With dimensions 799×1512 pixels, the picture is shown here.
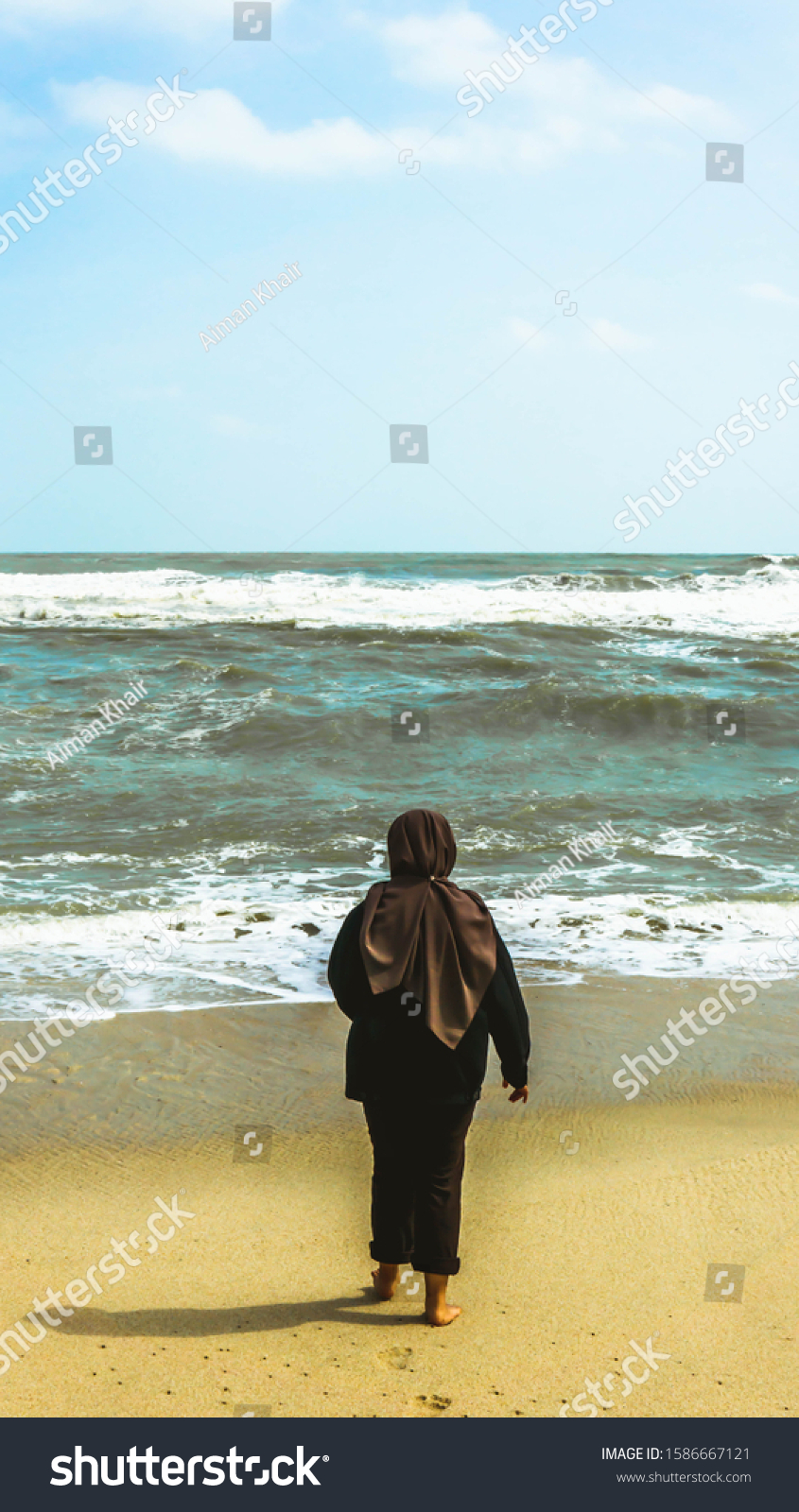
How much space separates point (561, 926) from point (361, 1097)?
143 inches

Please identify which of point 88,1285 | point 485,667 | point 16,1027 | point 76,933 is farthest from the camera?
point 485,667

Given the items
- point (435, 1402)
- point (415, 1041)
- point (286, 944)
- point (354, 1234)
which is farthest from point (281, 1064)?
point (435, 1402)

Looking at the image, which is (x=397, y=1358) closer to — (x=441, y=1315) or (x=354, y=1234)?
(x=441, y=1315)

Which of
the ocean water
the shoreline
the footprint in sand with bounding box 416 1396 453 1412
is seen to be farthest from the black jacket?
the ocean water

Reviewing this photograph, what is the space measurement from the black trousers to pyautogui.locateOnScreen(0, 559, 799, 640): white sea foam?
61.3ft

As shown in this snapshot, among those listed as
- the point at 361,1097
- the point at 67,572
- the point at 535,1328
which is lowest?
the point at 535,1328

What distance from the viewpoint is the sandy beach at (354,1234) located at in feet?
9.64

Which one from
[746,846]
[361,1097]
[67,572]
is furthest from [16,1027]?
[67,572]

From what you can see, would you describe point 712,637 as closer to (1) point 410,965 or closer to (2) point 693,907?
(2) point 693,907

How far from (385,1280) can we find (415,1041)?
2.55 ft

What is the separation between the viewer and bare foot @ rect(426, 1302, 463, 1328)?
321 centimetres

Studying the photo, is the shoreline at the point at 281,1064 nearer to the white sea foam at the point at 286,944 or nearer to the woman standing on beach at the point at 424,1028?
the white sea foam at the point at 286,944

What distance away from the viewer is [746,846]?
28.8 ft

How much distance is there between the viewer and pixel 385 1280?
3357mm
